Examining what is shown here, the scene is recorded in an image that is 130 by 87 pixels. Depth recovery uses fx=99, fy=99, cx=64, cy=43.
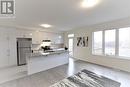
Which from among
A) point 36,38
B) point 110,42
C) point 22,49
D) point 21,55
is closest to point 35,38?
point 36,38

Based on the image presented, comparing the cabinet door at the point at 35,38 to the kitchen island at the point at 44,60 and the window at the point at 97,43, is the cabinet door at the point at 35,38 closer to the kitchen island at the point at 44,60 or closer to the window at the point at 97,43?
the kitchen island at the point at 44,60

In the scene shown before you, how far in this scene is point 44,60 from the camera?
17.5 feet

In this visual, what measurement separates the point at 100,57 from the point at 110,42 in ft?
3.78

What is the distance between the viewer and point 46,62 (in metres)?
5.43

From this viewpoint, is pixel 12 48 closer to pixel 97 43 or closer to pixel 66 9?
pixel 66 9

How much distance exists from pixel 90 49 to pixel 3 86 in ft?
17.9

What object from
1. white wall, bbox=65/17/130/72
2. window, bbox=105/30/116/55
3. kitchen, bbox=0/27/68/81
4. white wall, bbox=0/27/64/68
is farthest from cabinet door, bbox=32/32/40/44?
window, bbox=105/30/116/55

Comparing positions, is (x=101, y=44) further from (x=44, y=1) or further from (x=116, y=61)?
(x=44, y=1)

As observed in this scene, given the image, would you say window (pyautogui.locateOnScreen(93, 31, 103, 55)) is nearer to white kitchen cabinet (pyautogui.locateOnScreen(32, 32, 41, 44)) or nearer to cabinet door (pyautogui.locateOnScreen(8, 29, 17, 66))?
white kitchen cabinet (pyautogui.locateOnScreen(32, 32, 41, 44))

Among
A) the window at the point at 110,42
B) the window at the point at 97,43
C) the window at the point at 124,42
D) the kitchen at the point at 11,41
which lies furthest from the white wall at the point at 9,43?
the window at the point at 124,42

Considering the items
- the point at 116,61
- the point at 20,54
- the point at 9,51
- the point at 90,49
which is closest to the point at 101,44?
the point at 90,49

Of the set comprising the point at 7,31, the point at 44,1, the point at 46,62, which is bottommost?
the point at 46,62

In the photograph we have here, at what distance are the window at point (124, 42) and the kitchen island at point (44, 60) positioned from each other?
344 centimetres

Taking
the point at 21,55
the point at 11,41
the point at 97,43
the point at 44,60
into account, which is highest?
the point at 11,41
